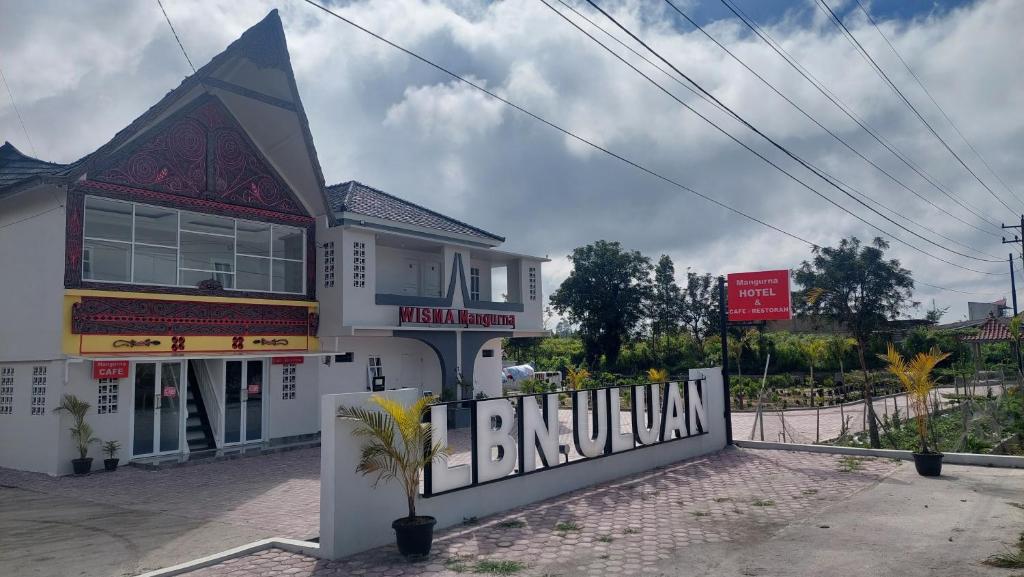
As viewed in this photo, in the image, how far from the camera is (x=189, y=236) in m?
16.7

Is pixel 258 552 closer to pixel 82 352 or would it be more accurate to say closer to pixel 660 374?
pixel 82 352

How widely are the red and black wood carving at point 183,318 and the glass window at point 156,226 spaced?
1.45 meters

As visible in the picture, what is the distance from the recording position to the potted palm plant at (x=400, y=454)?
773 centimetres

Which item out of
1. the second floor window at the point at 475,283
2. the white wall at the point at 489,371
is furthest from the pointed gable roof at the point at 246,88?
the white wall at the point at 489,371

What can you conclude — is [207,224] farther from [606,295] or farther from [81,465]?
[606,295]

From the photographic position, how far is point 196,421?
56.0 ft

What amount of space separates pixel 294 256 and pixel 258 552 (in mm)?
11968

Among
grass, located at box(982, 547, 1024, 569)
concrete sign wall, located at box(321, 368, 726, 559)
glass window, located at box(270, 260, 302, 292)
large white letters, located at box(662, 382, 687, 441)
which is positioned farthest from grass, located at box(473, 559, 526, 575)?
glass window, located at box(270, 260, 302, 292)

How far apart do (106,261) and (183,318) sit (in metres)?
2.03

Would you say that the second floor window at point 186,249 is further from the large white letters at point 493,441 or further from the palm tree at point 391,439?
the palm tree at point 391,439

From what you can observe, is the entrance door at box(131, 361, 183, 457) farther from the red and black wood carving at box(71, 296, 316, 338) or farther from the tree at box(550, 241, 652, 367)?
the tree at box(550, 241, 652, 367)

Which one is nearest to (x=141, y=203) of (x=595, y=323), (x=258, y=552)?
(x=258, y=552)

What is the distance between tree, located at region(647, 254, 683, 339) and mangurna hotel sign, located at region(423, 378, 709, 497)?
2765cm

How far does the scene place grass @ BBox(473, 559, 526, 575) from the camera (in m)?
7.29
